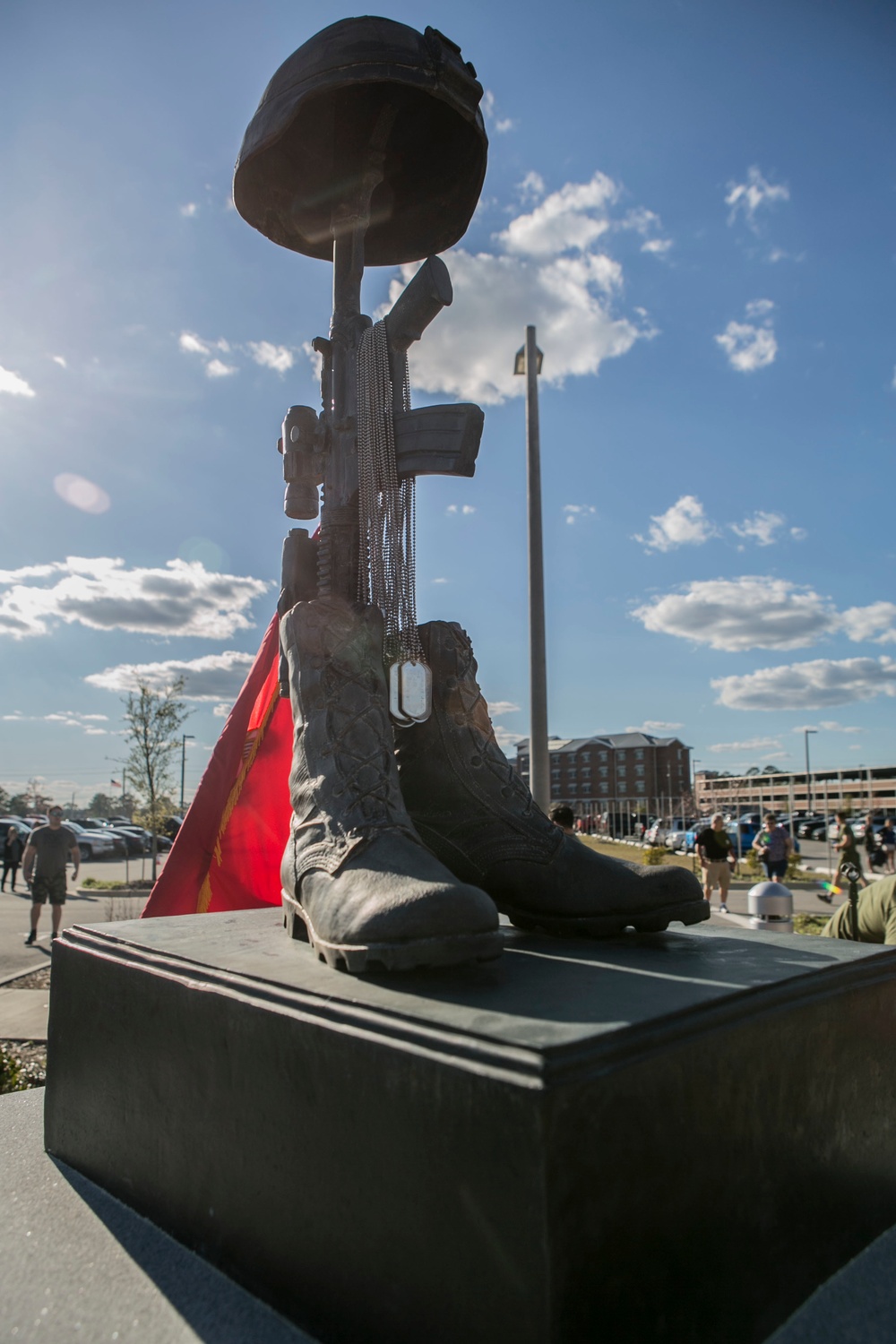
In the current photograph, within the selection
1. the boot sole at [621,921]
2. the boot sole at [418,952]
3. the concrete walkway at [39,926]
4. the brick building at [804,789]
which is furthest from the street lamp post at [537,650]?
the brick building at [804,789]

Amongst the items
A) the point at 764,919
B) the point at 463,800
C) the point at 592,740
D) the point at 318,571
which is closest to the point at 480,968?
the point at 463,800

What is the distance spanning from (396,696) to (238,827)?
8.76 feet

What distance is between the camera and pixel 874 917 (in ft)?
9.26

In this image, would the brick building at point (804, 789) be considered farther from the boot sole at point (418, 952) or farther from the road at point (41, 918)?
the boot sole at point (418, 952)

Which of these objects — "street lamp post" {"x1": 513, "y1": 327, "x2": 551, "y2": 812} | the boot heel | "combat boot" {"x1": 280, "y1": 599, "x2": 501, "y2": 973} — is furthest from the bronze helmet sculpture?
"street lamp post" {"x1": 513, "y1": 327, "x2": 551, "y2": 812}

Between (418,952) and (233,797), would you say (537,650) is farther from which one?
(418,952)

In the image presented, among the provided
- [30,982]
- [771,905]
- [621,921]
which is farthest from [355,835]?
[30,982]

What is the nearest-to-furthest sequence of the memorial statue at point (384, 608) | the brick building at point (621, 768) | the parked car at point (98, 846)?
the memorial statue at point (384, 608)
the parked car at point (98, 846)
the brick building at point (621, 768)

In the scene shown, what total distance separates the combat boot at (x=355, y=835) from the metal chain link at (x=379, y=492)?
156 mm

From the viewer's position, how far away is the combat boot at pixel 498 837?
1.53 meters

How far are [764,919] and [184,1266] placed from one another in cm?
344

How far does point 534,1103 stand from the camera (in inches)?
29.1

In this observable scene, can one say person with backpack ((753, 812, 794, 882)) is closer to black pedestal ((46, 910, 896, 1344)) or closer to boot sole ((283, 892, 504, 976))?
black pedestal ((46, 910, 896, 1344))

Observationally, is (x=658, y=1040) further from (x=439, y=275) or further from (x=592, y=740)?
(x=592, y=740)
